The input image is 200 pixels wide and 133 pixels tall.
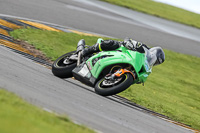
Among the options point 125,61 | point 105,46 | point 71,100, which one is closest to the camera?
point 71,100

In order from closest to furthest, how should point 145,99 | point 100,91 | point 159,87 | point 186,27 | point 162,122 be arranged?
point 100,91
point 162,122
point 145,99
point 159,87
point 186,27

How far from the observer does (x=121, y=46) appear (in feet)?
26.1

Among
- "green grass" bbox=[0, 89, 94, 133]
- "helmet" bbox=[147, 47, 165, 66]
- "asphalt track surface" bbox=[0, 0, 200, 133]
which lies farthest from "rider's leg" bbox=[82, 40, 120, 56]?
"green grass" bbox=[0, 89, 94, 133]

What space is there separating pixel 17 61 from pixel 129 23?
40.2 ft

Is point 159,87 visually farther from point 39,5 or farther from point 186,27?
point 186,27

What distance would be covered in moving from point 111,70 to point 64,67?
120 centimetres

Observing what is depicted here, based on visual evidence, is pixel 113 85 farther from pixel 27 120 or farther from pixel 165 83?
pixel 165 83

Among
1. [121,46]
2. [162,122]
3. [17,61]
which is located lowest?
[162,122]

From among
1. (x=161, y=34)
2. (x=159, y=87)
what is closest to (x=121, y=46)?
(x=159, y=87)

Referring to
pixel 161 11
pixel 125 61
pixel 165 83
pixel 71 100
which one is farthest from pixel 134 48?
pixel 161 11

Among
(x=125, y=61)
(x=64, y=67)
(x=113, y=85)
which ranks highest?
(x=125, y=61)

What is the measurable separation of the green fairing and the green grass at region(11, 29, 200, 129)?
1568 mm

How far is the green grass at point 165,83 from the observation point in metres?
9.40

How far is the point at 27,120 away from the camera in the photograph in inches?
162
